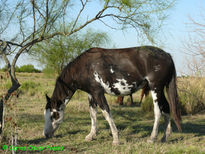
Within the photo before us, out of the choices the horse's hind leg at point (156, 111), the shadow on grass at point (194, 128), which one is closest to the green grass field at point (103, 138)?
the shadow on grass at point (194, 128)

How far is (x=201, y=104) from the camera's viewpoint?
1027cm

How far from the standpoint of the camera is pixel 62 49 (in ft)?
33.0

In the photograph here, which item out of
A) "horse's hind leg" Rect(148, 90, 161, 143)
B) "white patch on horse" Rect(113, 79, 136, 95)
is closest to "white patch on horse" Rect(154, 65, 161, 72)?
"horse's hind leg" Rect(148, 90, 161, 143)

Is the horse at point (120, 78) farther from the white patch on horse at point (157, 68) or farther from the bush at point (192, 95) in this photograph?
the bush at point (192, 95)

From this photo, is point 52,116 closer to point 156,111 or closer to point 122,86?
point 122,86

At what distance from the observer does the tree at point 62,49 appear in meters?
9.92

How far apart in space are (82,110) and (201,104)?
505cm

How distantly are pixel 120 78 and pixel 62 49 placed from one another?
5.01 meters

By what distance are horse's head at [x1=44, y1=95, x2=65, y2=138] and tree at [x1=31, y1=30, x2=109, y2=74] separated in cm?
381

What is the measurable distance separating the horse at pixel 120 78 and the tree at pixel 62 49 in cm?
389

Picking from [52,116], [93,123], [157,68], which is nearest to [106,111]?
[93,123]

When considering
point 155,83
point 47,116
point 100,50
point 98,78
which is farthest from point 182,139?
point 47,116

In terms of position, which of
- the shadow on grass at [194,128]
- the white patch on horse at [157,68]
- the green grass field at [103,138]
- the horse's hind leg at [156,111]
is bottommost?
the shadow on grass at [194,128]

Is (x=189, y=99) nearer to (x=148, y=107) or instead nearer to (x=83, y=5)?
(x=148, y=107)
